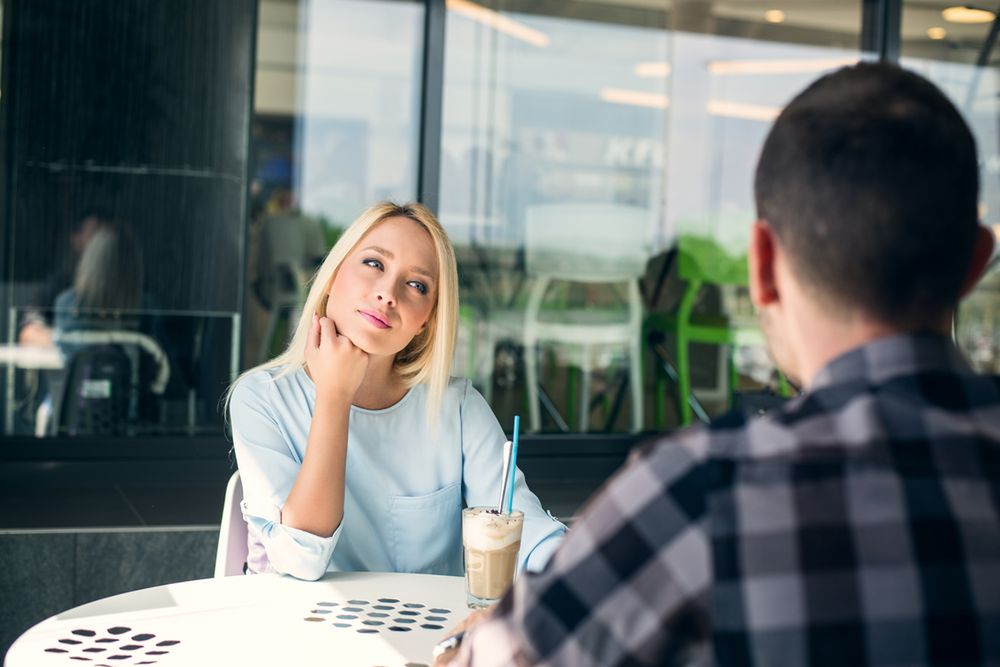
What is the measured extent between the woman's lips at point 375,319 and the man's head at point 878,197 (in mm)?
1327

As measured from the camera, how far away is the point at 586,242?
5480 mm

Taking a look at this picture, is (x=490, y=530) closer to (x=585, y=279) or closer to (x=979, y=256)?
(x=979, y=256)

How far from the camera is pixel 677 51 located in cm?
585

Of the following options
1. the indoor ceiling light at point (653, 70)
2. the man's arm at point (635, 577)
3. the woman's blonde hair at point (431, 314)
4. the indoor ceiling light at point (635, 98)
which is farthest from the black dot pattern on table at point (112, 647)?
the indoor ceiling light at point (653, 70)

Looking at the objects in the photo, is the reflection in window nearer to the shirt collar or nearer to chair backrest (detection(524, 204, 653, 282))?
chair backrest (detection(524, 204, 653, 282))

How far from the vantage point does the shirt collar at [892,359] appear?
859mm

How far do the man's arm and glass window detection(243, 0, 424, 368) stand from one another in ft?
14.7

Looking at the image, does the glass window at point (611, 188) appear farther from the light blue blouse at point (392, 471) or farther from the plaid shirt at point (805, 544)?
the plaid shirt at point (805, 544)

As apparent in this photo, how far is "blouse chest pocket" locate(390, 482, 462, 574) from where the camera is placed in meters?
2.12

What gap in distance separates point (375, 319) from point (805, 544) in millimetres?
1472

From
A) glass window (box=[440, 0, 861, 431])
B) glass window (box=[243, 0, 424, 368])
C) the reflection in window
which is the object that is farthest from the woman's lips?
glass window (box=[243, 0, 424, 368])

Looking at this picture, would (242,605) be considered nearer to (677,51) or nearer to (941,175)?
(941,175)

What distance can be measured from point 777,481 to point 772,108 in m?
5.44

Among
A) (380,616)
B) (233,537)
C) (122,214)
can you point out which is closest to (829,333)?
(380,616)
